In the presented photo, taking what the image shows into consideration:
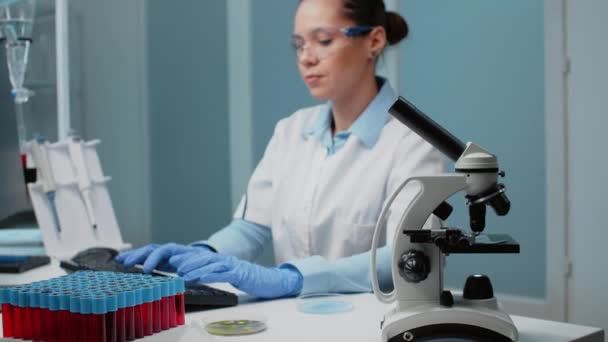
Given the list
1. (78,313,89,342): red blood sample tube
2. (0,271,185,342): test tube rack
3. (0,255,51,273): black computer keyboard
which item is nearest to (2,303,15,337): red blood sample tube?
(0,271,185,342): test tube rack

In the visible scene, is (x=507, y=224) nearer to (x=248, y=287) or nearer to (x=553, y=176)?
(x=553, y=176)

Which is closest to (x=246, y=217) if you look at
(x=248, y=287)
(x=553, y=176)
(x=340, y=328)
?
(x=248, y=287)

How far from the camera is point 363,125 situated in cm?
180

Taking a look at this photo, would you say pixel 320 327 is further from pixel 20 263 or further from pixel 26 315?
pixel 20 263

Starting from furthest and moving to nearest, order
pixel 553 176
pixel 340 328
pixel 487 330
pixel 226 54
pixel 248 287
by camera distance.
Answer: pixel 226 54 < pixel 553 176 < pixel 248 287 < pixel 340 328 < pixel 487 330

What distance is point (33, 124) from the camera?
8.51 ft

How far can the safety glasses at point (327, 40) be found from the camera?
5.89ft

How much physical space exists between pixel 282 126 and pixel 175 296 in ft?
3.64

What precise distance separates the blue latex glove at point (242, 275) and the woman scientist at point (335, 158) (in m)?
0.22

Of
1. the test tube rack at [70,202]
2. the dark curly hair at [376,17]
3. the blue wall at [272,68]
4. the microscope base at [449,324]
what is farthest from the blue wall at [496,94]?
the microscope base at [449,324]

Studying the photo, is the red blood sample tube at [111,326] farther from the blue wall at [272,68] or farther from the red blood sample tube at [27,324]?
the blue wall at [272,68]

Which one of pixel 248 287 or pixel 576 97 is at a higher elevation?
pixel 576 97

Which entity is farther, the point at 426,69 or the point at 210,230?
the point at 210,230

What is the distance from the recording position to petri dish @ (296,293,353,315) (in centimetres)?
123
